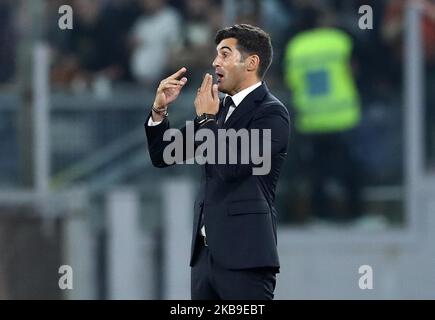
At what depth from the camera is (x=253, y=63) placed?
223 inches

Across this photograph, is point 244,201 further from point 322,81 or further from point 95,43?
point 95,43

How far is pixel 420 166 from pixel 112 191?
219cm

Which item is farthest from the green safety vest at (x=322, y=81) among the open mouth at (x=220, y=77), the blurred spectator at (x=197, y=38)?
the open mouth at (x=220, y=77)

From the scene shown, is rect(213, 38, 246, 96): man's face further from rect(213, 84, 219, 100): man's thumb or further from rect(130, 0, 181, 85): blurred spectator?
rect(130, 0, 181, 85): blurred spectator

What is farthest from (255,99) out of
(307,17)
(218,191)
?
(307,17)

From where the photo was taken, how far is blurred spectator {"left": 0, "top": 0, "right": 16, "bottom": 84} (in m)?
10.2

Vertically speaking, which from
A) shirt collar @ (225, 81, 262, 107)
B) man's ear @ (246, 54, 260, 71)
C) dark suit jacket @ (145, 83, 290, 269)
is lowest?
dark suit jacket @ (145, 83, 290, 269)

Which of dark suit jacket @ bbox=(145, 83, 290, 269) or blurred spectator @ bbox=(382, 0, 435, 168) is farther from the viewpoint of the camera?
blurred spectator @ bbox=(382, 0, 435, 168)

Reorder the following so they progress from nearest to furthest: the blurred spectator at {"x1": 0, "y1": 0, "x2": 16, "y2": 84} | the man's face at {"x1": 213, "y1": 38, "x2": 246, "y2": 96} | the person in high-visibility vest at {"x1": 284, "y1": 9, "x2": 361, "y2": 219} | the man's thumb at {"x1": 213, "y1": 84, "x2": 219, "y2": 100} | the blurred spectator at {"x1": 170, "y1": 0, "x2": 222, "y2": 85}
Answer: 1. the man's thumb at {"x1": 213, "y1": 84, "x2": 219, "y2": 100}
2. the man's face at {"x1": 213, "y1": 38, "x2": 246, "y2": 96}
3. the person in high-visibility vest at {"x1": 284, "y1": 9, "x2": 361, "y2": 219}
4. the blurred spectator at {"x1": 170, "y1": 0, "x2": 222, "y2": 85}
5. the blurred spectator at {"x1": 0, "y1": 0, "x2": 16, "y2": 84}

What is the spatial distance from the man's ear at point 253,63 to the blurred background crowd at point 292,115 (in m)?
4.08

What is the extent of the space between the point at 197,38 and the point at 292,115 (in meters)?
0.89

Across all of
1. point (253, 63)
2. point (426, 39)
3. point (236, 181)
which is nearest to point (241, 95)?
point (253, 63)

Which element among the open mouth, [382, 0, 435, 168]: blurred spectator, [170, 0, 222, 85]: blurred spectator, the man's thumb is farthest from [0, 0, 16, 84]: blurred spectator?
the man's thumb

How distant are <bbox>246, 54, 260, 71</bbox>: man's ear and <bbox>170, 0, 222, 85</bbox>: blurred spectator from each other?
424 centimetres
